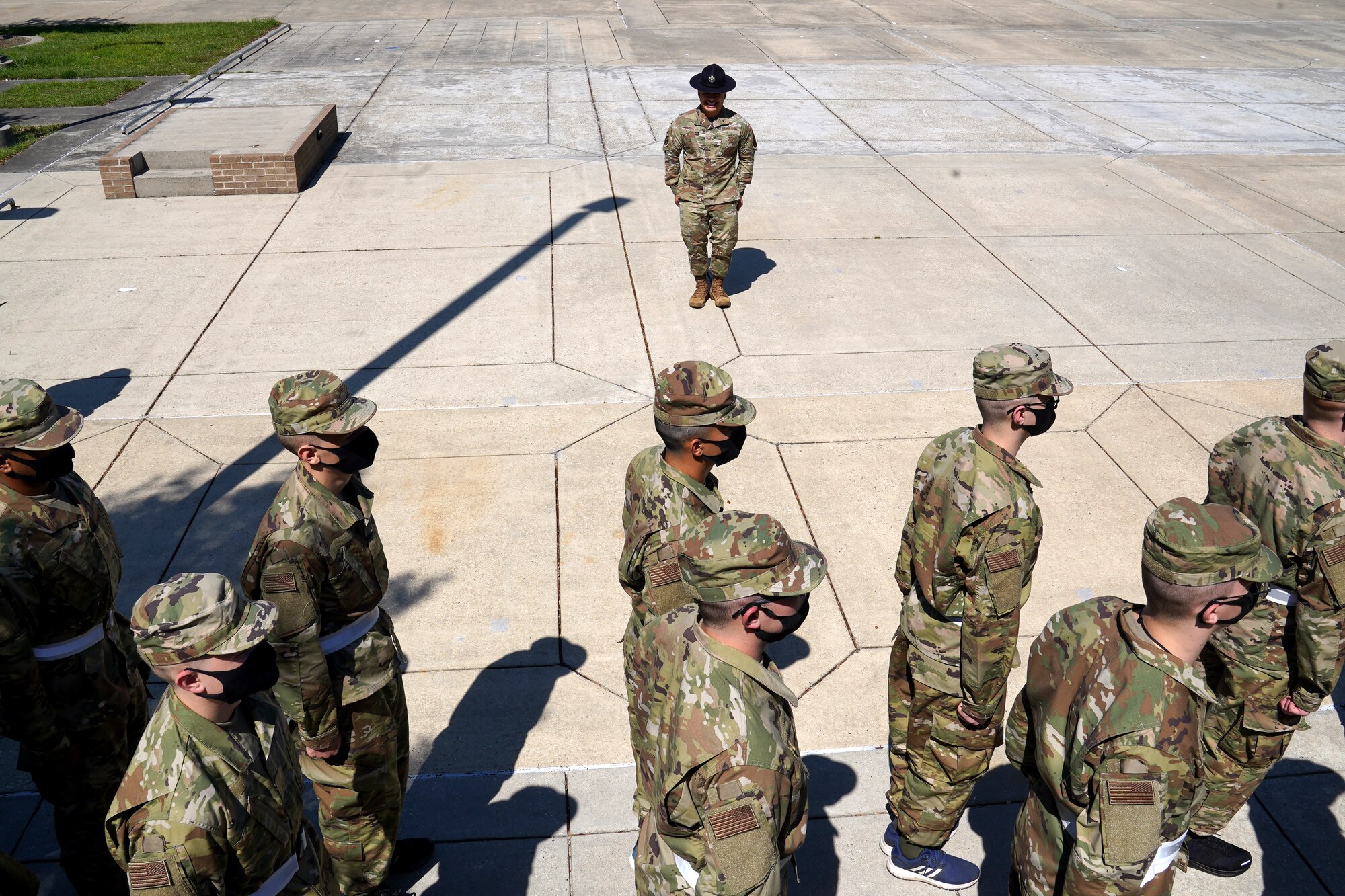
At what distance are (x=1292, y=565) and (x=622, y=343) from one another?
5442mm

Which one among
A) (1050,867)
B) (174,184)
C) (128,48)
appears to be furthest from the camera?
(128,48)

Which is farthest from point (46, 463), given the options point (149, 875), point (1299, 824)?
point (1299, 824)

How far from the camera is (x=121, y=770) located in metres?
3.80

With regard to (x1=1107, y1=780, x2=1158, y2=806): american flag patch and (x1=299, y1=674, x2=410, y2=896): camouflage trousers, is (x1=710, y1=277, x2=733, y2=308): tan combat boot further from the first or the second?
(x1=1107, y1=780, x2=1158, y2=806): american flag patch

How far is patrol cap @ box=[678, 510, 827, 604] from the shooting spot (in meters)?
2.52

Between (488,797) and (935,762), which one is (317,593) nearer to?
(488,797)

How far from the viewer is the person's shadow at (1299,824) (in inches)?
155

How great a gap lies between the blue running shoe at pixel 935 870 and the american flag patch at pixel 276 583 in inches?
98.3

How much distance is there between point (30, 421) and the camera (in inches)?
137

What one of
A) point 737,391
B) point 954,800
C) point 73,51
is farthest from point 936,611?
point 73,51

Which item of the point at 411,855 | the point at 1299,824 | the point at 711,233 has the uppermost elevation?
the point at 711,233

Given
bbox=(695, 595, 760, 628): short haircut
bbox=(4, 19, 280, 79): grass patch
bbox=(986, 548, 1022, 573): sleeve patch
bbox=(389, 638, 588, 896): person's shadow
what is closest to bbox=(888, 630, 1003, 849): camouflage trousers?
bbox=(986, 548, 1022, 573): sleeve patch

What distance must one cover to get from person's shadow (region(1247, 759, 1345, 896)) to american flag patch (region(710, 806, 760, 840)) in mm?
2701

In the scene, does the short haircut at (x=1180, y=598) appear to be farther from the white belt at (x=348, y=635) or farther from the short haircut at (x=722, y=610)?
the white belt at (x=348, y=635)
